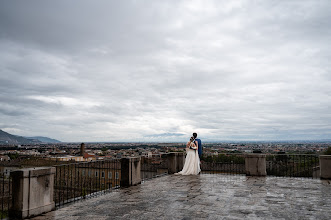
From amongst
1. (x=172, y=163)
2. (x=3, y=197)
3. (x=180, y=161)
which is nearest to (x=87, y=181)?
(x=3, y=197)

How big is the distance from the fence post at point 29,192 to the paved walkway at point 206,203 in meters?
0.33

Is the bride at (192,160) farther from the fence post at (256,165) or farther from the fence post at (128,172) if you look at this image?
the fence post at (128,172)

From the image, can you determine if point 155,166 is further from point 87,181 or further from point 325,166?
point 325,166

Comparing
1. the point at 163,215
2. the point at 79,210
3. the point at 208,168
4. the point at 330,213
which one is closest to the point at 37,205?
the point at 79,210

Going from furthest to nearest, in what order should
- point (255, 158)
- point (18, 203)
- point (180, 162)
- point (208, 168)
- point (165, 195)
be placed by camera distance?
point (208, 168), point (180, 162), point (255, 158), point (165, 195), point (18, 203)

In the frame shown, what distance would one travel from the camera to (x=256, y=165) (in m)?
13.1

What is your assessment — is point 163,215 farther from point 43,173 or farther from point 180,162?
point 180,162

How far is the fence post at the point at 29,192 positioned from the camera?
585cm

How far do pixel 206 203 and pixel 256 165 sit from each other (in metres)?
6.89

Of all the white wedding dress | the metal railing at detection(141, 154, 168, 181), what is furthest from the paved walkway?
the white wedding dress

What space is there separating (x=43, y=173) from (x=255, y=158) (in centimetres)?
1023

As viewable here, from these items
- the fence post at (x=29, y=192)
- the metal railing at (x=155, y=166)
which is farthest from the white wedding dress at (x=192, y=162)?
the fence post at (x=29, y=192)

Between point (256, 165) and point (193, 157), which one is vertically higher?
point (193, 157)

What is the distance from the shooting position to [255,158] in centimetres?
1308
